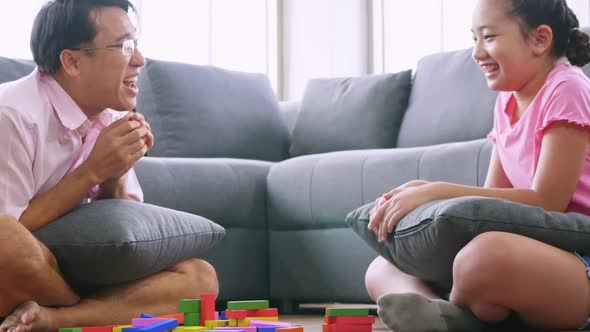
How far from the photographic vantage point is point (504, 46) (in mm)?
1990

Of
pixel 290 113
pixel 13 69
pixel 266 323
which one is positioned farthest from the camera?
pixel 290 113

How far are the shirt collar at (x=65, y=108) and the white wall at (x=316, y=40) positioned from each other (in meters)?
2.81

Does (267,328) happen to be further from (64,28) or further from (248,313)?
(64,28)

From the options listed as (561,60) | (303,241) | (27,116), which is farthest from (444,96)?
(27,116)

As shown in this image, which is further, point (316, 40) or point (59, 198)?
point (316, 40)

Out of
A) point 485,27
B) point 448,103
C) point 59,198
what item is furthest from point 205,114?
point 485,27

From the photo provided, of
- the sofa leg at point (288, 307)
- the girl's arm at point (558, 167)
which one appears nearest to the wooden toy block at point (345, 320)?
the girl's arm at point (558, 167)

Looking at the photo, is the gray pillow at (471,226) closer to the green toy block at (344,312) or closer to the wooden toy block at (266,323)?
the green toy block at (344,312)

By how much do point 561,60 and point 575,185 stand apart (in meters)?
0.32

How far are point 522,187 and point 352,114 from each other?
62.3 inches

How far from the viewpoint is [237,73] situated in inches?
150

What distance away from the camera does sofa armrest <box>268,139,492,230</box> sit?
280cm

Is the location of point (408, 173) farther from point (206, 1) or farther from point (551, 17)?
point (206, 1)

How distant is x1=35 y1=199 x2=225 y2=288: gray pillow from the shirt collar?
0.60 ft
